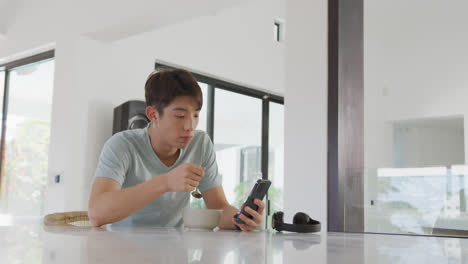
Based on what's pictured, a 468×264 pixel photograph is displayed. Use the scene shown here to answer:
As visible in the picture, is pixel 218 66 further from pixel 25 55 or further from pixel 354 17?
pixel 354 17

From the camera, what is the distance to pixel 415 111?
2527 mm

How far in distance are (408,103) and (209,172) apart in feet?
4.33

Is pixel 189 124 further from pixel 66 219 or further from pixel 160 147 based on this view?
pixel 66 219

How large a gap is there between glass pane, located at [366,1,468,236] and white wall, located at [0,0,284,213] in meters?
1.30

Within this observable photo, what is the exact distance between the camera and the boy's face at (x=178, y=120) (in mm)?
1577

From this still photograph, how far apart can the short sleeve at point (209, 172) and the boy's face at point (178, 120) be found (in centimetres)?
21

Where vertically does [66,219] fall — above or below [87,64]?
below

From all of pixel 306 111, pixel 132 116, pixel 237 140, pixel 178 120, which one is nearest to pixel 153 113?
pixel 178 120

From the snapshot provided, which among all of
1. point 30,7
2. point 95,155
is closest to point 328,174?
point 95,155

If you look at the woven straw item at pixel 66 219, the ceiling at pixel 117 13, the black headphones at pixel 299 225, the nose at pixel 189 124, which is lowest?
the woven straw item at pixel 66 219

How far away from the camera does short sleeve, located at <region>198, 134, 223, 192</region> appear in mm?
1771

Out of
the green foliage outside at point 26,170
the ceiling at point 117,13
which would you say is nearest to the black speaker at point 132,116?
the ceiling at point 117,13

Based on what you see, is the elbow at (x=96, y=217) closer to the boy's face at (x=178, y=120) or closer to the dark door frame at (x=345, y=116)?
the boy's face at (x=178, y=120)

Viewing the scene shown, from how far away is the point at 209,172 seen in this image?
1793 millimetres
